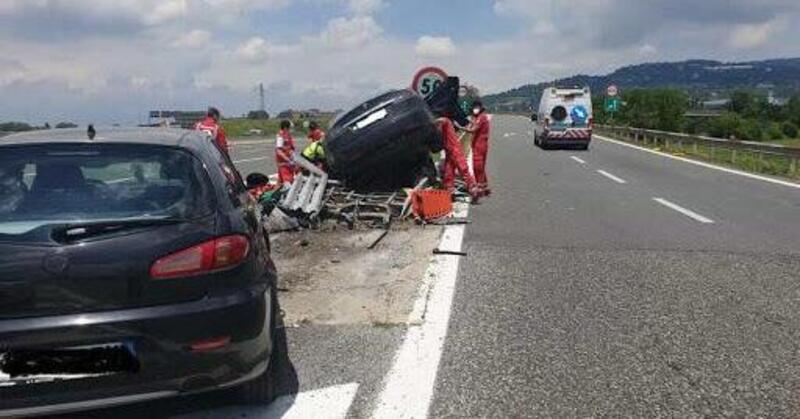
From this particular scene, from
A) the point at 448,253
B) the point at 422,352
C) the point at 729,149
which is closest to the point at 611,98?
the point at 729,149

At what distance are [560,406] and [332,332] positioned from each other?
73.0 inches

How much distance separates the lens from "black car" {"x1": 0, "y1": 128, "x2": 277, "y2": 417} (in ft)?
10.8

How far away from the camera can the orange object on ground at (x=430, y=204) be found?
10453mm

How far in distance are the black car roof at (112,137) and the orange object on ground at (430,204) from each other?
5964 millimetres

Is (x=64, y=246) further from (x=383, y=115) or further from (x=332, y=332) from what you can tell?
(x=383, y=115)

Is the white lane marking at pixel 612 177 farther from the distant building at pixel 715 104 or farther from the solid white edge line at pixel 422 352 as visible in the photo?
the distant building at pixel 715 104

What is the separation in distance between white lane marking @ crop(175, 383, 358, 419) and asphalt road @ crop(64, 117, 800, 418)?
0.02 m

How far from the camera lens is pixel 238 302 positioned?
3594 millimetres

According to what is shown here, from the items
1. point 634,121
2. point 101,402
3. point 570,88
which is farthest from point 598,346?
point 634,121

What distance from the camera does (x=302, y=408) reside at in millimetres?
4000

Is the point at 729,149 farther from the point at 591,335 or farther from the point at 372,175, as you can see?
the point at 591,335

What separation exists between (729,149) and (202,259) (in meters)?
27.1

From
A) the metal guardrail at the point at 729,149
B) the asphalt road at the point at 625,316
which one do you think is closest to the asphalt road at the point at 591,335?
the asphalt road at the point at 625,316

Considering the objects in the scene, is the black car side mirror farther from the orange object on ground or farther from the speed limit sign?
the speed limit sign
